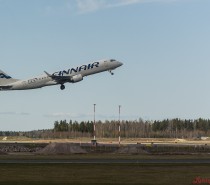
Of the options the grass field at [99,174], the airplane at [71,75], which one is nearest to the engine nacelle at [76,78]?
the airplane at [71,75]

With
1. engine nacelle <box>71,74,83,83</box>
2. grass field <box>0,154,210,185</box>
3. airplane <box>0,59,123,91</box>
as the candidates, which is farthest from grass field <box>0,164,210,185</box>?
airplane <box>0,59,123,91</box>

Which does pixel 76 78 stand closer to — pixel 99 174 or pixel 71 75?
pixel 71 75

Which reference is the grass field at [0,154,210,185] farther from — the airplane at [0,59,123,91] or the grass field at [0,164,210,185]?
the airplane at [0,59,123,91]

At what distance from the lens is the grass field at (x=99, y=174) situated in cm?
4884

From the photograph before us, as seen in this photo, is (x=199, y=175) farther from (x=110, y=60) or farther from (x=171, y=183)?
(x=110, y=60)

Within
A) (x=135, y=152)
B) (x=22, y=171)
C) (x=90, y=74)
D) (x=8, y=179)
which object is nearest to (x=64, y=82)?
(x=90, y=74)

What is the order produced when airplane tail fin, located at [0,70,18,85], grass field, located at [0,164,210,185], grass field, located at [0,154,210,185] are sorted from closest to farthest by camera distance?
1. grass field, located at [0,154,210,185]
2. grass field, located at [0,164,210,185]
3. airplane tail fin, located at [0,70,18,85]

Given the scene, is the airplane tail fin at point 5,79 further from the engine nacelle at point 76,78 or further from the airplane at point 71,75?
the engine nacelle at point 76,78

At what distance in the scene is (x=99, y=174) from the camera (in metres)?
55.4

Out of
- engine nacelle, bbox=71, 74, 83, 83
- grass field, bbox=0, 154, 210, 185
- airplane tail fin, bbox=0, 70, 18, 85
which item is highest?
airplane tail fin, bbox=0, 70, 18, 85

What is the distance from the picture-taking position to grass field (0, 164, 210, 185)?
48.8m

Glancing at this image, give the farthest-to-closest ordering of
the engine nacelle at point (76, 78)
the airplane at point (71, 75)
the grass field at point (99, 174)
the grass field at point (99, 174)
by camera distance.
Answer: the airplane at point (71, 75) < the engine nacelle at point (76, 78) < the grass field at point (99, 174) < the grass field at point (99, 174)

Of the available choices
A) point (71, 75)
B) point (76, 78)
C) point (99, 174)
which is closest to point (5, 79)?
point (71, 75)

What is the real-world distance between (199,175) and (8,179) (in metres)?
18.2
